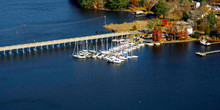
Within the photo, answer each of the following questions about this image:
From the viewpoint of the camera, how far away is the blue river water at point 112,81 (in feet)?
115

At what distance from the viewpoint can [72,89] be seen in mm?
38312

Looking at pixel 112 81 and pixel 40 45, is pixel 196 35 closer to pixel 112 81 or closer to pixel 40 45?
pixel 112 81

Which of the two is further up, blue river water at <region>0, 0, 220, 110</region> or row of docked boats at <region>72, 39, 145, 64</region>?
row of docked boats at <region>72, 39, 145, 64</region>

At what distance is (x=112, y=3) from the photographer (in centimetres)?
8531

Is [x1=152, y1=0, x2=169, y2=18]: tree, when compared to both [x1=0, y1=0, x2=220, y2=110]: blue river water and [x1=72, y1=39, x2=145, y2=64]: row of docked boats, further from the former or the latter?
[x1=72, y1=39, x2=145, y2=64]: row of docked boats

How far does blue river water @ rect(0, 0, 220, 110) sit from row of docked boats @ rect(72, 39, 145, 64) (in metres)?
1.20

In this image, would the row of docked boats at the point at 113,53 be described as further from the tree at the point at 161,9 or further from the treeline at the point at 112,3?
the treeline at the point at 112,3

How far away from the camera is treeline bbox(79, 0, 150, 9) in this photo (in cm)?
8544

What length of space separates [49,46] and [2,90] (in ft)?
58.9

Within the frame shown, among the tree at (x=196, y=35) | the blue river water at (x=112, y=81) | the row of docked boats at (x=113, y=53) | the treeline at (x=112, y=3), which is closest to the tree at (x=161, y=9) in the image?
the treeline at (x=112, y=3)

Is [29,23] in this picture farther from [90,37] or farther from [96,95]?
[96,95]

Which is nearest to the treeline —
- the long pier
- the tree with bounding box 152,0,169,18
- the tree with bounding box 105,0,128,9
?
the tree with bounding box 105,0,128,9

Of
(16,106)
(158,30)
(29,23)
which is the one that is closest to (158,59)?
(158,30)

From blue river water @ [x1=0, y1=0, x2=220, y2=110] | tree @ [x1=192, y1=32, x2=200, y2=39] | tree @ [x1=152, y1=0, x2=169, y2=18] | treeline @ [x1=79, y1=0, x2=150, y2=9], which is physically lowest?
blue river water @ [x1=0, y1=0, x2=220, y2=110]
